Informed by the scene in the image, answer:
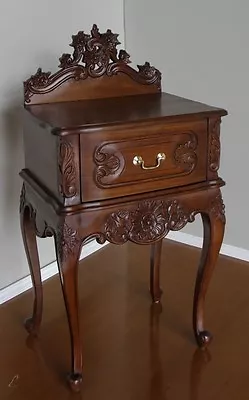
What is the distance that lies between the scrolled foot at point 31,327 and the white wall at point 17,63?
223mm

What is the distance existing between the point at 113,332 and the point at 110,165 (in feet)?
2.09

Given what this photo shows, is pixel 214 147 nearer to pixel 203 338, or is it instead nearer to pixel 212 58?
pixel 203 338

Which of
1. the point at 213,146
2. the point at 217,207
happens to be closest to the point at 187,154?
the point at 213,146

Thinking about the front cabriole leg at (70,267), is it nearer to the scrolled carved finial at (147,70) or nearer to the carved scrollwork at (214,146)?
the carved scrollwork at (214,146)

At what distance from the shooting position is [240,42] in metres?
2.08

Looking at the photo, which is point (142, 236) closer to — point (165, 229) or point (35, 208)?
point (165, 229)

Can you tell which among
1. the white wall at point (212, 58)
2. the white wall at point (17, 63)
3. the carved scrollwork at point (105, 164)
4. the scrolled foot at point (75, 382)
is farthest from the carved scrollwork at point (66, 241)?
the white wall at point (212, 58)

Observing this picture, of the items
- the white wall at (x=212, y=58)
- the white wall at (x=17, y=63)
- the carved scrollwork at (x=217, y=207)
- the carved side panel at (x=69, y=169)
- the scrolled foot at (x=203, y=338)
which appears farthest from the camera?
the white wall at (x=212, y=58)

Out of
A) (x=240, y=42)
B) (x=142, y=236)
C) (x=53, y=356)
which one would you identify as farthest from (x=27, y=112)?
(x=240, y=42)

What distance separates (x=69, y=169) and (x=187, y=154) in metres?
0.33

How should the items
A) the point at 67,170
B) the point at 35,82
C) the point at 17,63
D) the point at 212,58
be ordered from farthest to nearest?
the point at 212,58 → the point at 17,63 → the point at 35,82 → the point at 67,170

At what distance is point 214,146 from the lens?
1.56m

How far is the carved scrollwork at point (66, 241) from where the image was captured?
1427 millimetres

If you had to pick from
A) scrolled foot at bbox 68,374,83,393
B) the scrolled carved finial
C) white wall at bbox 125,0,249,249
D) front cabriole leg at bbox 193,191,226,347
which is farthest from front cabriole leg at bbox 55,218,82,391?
white wall at bbox 125,0,249,249
